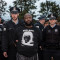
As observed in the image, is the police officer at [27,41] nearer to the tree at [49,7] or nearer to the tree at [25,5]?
the tree at [25,5]

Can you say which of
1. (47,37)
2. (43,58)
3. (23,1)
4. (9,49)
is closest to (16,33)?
(9,49)

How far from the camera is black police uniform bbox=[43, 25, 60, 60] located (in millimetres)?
6671

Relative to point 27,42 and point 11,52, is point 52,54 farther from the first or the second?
point 27,42

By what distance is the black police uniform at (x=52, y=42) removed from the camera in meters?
6.67

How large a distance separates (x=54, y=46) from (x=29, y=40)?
1.54m

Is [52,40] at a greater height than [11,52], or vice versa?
[52,40]

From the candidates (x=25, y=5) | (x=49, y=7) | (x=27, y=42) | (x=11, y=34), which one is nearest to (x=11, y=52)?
(x=11, y=34)

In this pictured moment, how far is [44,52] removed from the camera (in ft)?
23.1

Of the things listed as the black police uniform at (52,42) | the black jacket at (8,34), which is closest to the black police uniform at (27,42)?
the black jacket at (8,34)

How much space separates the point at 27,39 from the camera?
17.9 feet

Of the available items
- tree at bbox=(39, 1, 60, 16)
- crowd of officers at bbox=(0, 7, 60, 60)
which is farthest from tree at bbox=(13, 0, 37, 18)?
crowd of officers at bbox=(0, 7, 60, 60)

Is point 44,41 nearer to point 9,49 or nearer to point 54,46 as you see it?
point 54,46

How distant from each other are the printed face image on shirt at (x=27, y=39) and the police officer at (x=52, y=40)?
4.32 feet

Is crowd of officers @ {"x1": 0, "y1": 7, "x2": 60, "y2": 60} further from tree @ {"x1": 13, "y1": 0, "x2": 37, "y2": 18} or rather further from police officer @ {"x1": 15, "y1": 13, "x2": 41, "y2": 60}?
tree @ {"x1": 13, "y1": 0, "x2": 37, "y2": 18}
